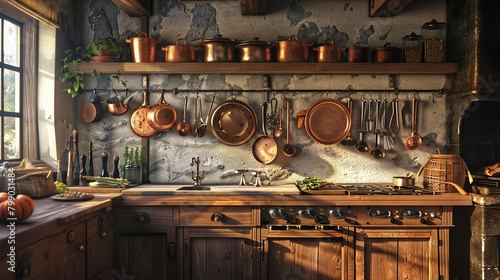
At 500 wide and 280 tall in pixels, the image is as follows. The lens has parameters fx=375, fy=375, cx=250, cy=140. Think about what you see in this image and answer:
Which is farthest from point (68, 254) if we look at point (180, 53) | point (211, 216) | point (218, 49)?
point (218, 49)

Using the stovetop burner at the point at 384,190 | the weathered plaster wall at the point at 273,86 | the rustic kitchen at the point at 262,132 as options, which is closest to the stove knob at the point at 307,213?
the rustic kitchen at the point at 262,132

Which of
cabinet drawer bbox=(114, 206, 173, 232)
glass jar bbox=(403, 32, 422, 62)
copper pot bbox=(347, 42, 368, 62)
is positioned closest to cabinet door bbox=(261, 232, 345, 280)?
cabinet drawer bbox=(114, 206, 173, 232)

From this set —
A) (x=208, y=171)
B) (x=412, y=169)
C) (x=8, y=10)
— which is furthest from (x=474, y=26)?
(x=8, y=10)

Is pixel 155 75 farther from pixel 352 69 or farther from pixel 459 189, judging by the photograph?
pixel 459 189

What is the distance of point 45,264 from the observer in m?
1.89

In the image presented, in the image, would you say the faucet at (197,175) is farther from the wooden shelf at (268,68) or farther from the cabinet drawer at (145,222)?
the wooden shelf at (268,68)

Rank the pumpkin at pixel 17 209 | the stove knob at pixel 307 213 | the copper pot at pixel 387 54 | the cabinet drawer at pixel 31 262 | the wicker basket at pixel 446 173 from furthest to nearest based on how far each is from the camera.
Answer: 1. the copper pot at pixel 387 54
2. the wicker basket at pixel 446 173
3. the stove knob at pixel 307 213
4. the pumpkin at pixel 17 209
5. the cabinet drawer at pixel 31 262

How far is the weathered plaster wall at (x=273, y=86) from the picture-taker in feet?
11.6

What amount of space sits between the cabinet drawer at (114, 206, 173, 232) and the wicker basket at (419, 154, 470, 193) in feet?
7.08

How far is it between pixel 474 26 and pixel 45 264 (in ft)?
11.5

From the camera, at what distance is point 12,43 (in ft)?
9.85

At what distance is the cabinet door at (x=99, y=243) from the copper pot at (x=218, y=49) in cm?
155

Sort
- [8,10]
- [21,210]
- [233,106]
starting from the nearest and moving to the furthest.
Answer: [21,210], [8,10], [233,106]

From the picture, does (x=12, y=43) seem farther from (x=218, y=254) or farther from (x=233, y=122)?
(x=218, y=254)
